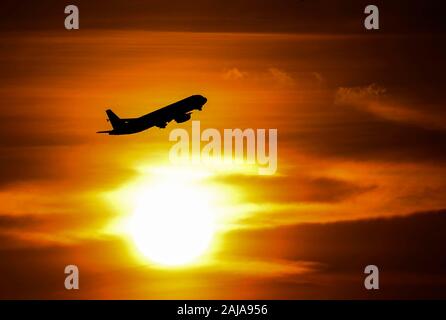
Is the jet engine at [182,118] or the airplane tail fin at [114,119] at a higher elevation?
the airplane tail fin at [114,119]

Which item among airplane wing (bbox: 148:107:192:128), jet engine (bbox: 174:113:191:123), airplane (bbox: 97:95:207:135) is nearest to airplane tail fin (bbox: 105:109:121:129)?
airplane (bbox: 97:95:207:135)

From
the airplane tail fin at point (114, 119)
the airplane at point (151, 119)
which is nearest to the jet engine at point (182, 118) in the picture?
the airplane at point (151, 119)

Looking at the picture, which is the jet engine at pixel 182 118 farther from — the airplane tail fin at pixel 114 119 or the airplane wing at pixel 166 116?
the airplane tail fin at pixel 114 119

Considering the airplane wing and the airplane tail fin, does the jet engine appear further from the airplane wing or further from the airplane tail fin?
the airplane tail fin

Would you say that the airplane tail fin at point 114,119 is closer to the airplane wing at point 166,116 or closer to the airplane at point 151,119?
the airplane at point 151,119

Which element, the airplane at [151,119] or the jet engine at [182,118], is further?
the airplane at [151,119]

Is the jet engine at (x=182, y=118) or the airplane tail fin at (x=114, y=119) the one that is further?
the airplane tail fin at (x=114, y=119)

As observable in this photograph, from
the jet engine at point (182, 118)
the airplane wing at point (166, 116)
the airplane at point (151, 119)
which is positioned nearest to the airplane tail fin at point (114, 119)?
the airplane at point (151, 119)
